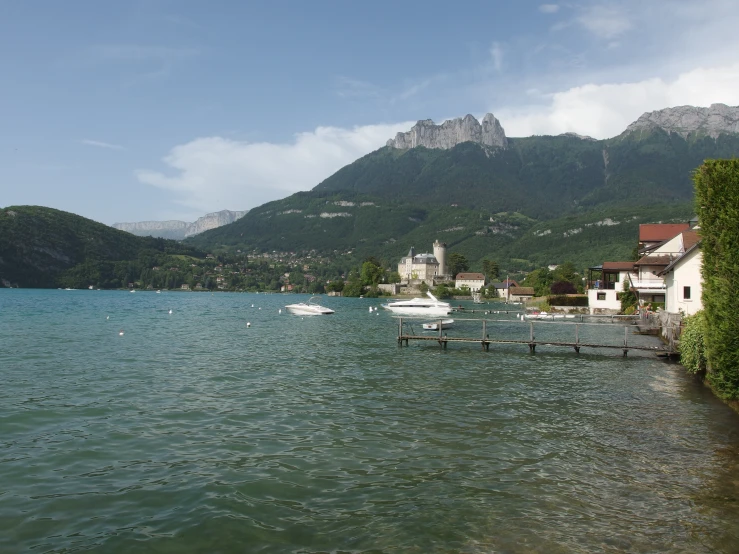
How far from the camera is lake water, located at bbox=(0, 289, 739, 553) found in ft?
26.3

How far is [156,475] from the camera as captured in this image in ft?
34.3

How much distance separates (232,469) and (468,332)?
40.1 meters

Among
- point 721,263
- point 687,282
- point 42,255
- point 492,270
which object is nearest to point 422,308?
point 687,282

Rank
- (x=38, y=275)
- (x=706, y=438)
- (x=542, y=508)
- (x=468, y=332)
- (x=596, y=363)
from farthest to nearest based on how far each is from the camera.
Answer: (x=38, y=275) → (x=468, y=332) → (x=596, y=363) → (x=706, y=438) → (x=542, y=508)

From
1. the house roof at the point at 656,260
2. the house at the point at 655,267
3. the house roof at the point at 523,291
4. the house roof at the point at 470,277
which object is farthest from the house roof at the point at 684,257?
the house roof at the point at 470,277

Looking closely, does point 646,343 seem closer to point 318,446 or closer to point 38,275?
point 318,446

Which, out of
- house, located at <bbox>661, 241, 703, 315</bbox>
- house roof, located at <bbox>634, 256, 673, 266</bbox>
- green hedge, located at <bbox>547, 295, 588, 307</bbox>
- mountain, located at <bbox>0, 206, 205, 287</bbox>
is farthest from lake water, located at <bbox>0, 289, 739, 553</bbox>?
mountain, located at <bbox>0, 206, 205, 287</bbox>

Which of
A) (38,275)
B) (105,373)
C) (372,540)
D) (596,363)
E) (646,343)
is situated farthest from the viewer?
(38,275)

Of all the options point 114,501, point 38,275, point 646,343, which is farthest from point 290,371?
point 38,275

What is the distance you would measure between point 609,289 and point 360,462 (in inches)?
2885

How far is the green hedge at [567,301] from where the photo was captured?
85875 millimetres

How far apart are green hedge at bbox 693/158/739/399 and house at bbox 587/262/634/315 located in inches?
2308

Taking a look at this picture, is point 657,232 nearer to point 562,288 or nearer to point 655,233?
point 655,233

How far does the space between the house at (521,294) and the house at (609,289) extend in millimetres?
58957
